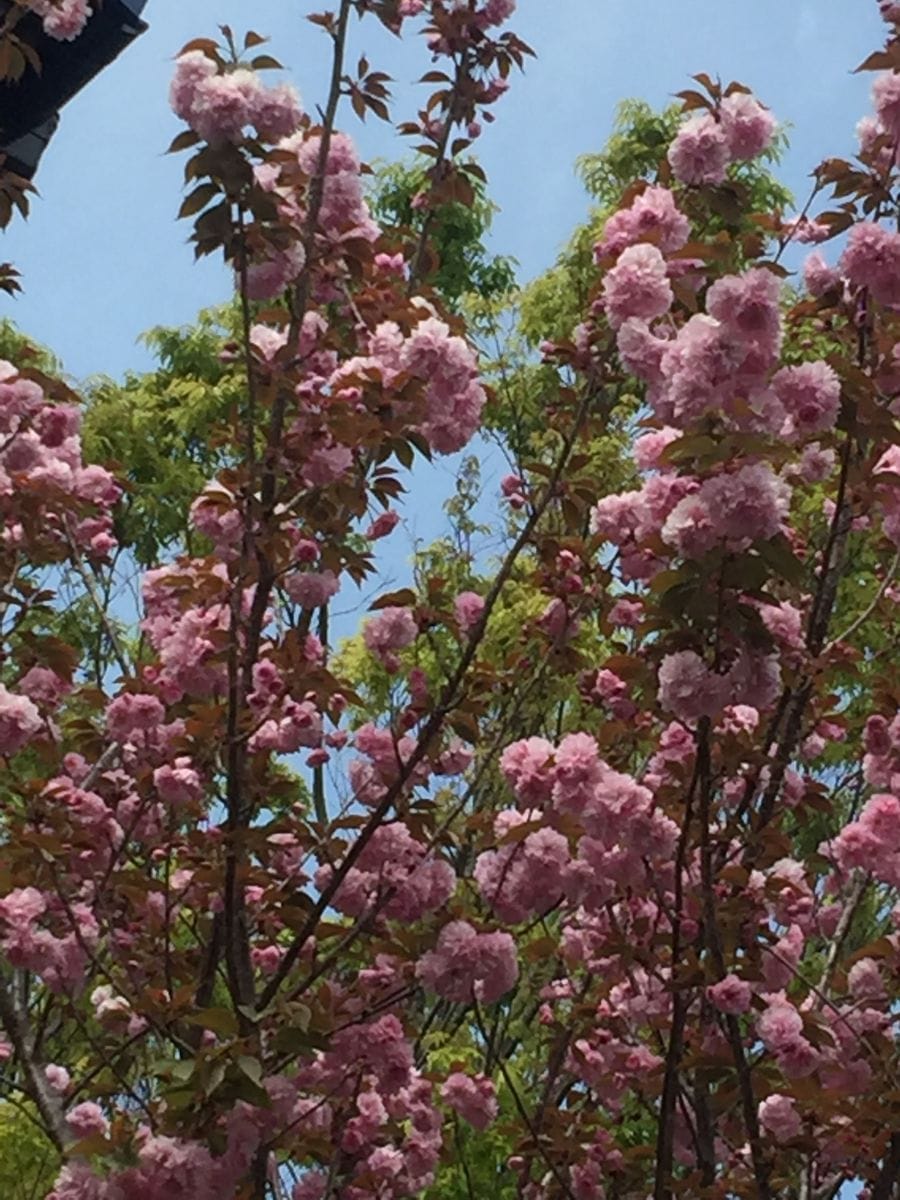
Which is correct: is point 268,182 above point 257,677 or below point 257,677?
above

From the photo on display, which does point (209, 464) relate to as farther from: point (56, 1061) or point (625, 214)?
point (625, 214)

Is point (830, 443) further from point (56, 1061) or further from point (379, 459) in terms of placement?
point (56, 1061)

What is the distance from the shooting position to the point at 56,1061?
189 inches

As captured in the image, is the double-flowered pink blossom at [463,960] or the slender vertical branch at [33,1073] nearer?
the double-flowered pink blossom at [463,960]

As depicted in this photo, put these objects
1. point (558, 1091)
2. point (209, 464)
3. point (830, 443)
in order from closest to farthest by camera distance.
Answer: point (830, 443), point (558, 1091), point (209, 464)

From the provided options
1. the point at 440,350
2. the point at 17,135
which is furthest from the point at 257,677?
the point at 17,135

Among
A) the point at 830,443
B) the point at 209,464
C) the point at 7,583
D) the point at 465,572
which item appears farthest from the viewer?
the point at 209,464

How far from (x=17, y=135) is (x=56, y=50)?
1.23ft

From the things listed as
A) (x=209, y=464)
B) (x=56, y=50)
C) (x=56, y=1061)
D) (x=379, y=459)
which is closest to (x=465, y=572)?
(x=209, y=464)

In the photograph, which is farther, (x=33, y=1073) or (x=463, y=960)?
(x=33, y=1073)

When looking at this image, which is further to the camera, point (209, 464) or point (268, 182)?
point (209, 464)

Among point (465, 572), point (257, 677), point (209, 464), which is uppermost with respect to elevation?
point (209, 464)

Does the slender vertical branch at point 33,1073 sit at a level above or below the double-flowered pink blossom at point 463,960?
below

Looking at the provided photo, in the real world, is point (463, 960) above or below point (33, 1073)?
above
